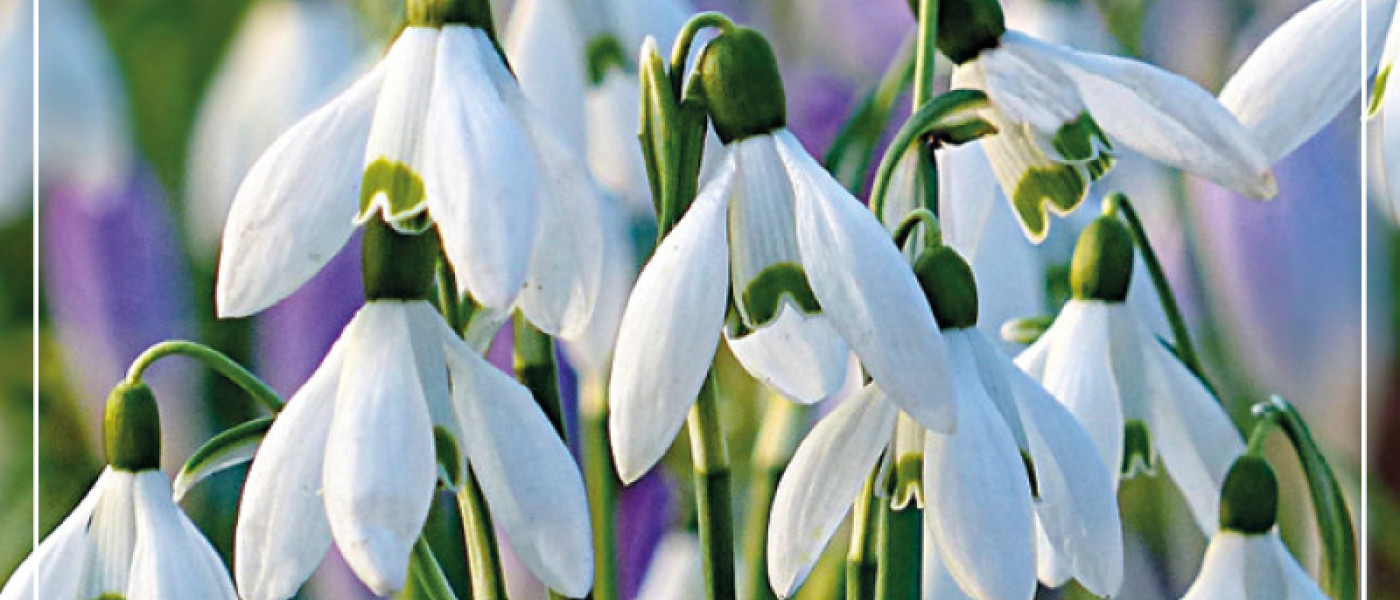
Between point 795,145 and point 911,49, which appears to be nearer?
point 795,145

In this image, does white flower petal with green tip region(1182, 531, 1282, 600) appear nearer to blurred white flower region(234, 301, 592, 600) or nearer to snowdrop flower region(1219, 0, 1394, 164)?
snowdrop flower region(1219, 0, 1394, 164)

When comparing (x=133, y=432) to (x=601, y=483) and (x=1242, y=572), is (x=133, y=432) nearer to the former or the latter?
(x=601, y=483)

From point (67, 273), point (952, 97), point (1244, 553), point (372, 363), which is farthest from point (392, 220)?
point (67, 273)

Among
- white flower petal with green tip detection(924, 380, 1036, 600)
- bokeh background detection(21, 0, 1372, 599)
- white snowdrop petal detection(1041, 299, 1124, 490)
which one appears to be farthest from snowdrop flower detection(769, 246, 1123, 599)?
bokeh background detection(21, 0, 1372, 599)

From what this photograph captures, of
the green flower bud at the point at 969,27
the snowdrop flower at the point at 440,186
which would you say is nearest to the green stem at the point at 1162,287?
the green flower bud at the point at 969,27

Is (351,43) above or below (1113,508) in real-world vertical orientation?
above

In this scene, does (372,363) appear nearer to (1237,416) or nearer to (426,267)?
(426,267)

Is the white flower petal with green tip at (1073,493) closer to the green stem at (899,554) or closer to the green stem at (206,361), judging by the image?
the green stem at (899,554)
